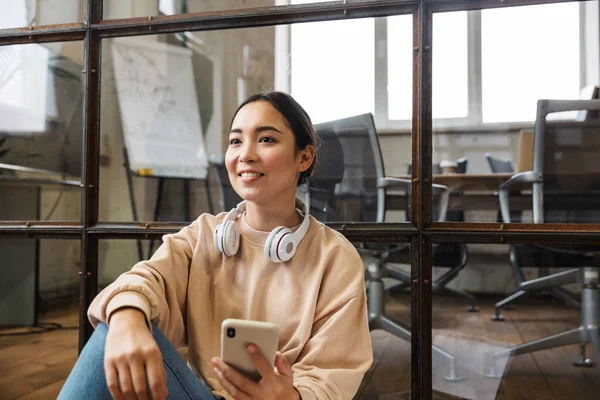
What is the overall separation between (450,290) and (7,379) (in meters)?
1.43

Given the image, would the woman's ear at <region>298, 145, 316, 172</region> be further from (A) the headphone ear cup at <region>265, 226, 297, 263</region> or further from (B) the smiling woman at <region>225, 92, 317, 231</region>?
(A) the headphone ear cup at <region>265, 226, 297, 263</region>

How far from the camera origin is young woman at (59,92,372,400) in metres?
0.73

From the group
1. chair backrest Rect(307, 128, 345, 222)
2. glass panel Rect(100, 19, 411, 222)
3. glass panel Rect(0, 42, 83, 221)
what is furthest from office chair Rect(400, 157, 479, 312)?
glass panel Rect(0, 42, 83, 221)

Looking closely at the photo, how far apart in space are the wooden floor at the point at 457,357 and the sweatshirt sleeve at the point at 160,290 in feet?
1.68

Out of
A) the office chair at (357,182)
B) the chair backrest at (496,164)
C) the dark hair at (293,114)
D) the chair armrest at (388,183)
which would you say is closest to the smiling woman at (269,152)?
the dark hair at (293,114)

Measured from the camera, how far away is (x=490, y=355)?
1.49 m

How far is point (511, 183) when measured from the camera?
165cm

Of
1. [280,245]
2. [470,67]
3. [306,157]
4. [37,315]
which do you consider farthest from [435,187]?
[470,67]

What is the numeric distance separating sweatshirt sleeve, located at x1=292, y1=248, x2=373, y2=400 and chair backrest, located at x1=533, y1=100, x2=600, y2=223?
0.55 metres

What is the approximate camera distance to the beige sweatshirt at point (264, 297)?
76 cm

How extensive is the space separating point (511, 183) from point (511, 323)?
1.76 ft

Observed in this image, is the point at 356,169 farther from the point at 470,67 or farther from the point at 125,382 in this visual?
the point at 470,67

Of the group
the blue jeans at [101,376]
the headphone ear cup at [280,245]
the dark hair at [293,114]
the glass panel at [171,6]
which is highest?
the glass panel at [171,6]

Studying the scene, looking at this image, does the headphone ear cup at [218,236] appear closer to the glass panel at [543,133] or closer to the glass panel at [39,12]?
the glass panel at [543,133]
